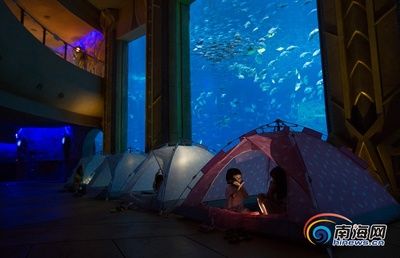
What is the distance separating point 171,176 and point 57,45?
13.9 metres

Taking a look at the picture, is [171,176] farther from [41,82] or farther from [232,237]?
[41,82]

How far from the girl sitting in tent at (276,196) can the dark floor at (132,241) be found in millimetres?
432

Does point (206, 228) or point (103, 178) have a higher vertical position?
point (103, 178)

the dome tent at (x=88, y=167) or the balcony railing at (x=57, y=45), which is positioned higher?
the balcony railing at (x=57, y=45)

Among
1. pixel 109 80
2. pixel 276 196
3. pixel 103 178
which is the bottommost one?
pixel 103 178

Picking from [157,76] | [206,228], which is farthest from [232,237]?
[157,76]

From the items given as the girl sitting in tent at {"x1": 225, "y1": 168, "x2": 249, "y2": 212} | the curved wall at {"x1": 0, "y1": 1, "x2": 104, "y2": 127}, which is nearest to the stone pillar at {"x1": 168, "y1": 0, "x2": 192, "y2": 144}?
the curved wall at {"x1": 0, "y1": 1, "x2": 104, "y2": 127}

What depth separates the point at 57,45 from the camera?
16.9 m

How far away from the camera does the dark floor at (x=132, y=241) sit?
10.9 feet

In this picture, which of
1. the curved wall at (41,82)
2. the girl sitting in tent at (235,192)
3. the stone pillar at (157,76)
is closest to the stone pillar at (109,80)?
the curved wall at (41,82)

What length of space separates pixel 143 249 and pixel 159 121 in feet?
29.8

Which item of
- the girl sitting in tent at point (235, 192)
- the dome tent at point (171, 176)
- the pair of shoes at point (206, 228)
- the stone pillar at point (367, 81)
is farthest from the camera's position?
the dome tent at point (171, 176)

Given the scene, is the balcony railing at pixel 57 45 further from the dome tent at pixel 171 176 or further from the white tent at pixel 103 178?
the dome tent at pixel 171 176

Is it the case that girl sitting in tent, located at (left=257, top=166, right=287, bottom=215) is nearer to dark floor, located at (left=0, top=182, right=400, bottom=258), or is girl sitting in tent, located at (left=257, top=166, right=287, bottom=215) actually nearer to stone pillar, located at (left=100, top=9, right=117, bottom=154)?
dark floor, located at (left=0, top=182, right=400, bottom=258)
